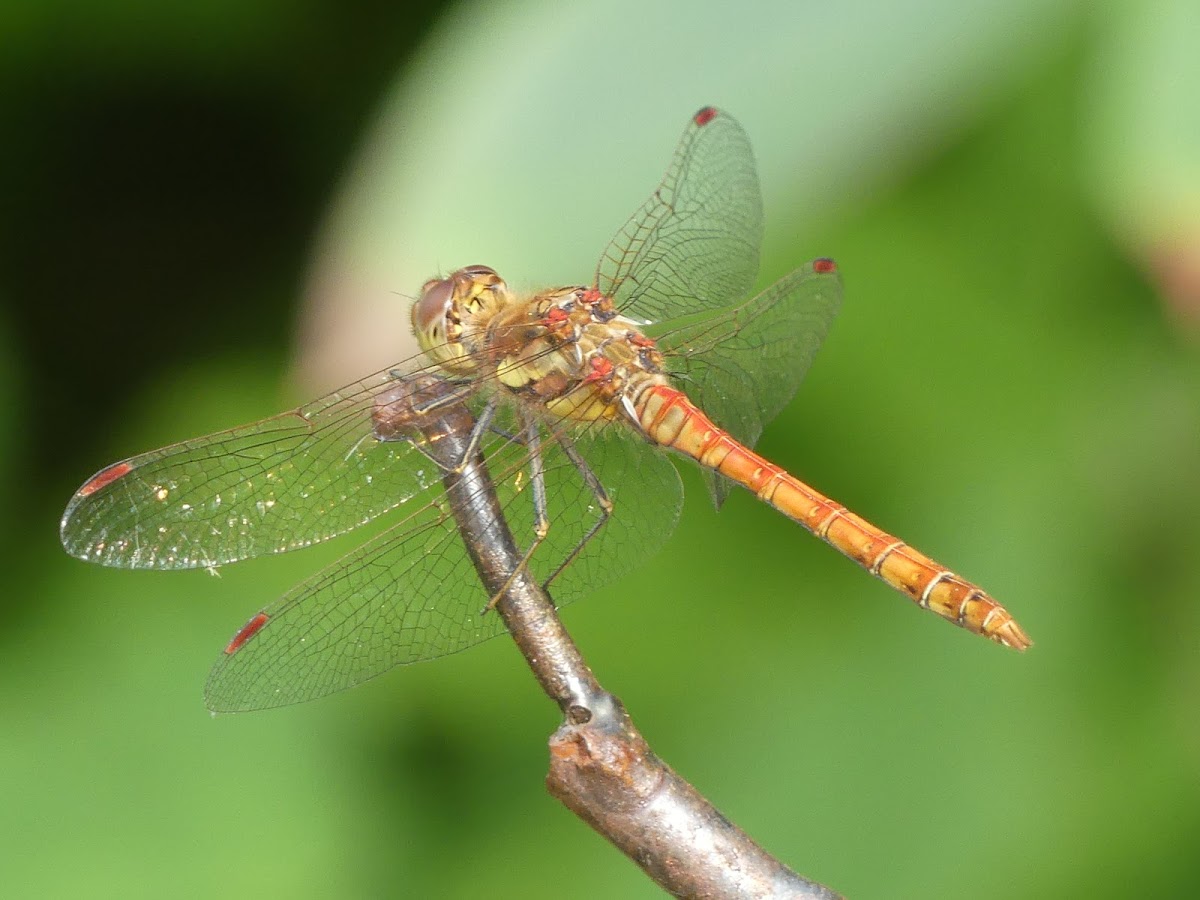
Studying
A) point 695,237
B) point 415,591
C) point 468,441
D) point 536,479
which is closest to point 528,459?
point 536,479

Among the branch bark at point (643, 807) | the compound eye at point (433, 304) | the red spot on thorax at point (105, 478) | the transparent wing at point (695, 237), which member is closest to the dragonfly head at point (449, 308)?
the compound eye at point (433, 304)

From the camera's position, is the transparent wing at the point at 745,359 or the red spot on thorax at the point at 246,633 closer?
the red spot on thorax at the point at 246,633

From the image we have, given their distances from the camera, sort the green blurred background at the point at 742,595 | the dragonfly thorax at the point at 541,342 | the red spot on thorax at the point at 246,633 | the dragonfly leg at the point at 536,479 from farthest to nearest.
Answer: the green blurred background at the point at 742,595, the dragonfly thorax at the point at 541,342, the dragonfly leg at the point at 536,479, the red spot on thorax at the point at 246,633

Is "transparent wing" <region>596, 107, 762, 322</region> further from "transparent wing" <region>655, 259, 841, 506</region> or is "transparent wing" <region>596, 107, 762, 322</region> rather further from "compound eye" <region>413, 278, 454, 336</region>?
"compound eye" <region>413, 278, 454, 336</region>

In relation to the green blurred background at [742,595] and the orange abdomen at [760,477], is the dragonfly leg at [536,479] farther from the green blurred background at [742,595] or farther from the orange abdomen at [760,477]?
the green blurred background at [742,595]

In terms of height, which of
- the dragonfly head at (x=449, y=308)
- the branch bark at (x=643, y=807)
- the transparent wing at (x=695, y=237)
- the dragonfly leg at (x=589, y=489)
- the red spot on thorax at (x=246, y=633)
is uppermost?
the dragonfly head at (x=449, y=308)

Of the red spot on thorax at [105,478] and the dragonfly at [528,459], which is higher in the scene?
the red spot on thorax at [105,478]

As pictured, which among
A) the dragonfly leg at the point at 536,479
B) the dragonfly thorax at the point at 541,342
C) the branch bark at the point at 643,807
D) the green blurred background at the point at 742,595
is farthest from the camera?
the green blurred background at the point at 742,595

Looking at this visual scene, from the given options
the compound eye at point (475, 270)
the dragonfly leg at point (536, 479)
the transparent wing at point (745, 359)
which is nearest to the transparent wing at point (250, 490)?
the dragonfly leg at point (536, 479)
